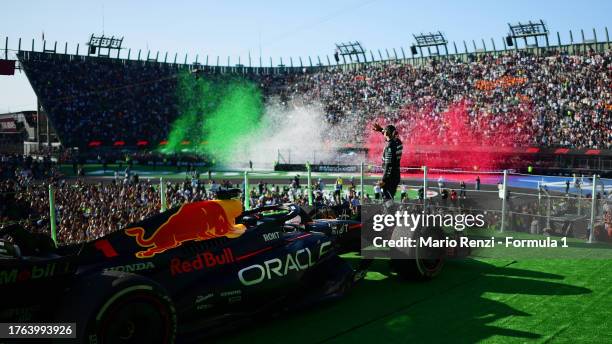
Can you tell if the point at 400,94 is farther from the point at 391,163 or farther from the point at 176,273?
the point at 176,273

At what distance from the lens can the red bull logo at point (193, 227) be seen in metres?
6.51

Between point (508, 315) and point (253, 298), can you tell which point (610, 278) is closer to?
point (508, 315)

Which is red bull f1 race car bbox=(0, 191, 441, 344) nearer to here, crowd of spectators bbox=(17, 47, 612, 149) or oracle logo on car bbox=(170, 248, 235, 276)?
oracle logo on car bbox=(170, 248, 235, 276)

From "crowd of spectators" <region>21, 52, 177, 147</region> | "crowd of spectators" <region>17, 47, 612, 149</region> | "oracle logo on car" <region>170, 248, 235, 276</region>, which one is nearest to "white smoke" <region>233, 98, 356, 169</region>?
"crowd of spectators" <region>17, 47, 612, 149</region>

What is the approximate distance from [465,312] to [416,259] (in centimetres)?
143

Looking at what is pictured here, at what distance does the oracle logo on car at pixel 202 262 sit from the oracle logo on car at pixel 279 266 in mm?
256

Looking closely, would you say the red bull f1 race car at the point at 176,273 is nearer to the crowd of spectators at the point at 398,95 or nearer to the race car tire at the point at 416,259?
the race car tire at the point at 416,259

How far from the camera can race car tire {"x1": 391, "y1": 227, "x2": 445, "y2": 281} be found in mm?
8602

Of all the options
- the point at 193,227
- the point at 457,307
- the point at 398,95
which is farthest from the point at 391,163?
the point at 398,95

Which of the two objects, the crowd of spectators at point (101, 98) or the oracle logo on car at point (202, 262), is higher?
the crowd of spectators at point (101, 98)

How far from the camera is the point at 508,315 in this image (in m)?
7.11

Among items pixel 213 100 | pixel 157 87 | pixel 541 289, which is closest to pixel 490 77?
pixel 213 100

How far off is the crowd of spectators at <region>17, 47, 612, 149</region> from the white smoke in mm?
1007

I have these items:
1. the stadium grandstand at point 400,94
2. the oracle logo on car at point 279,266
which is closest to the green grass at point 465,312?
the oracle logo on car at point 279,266
